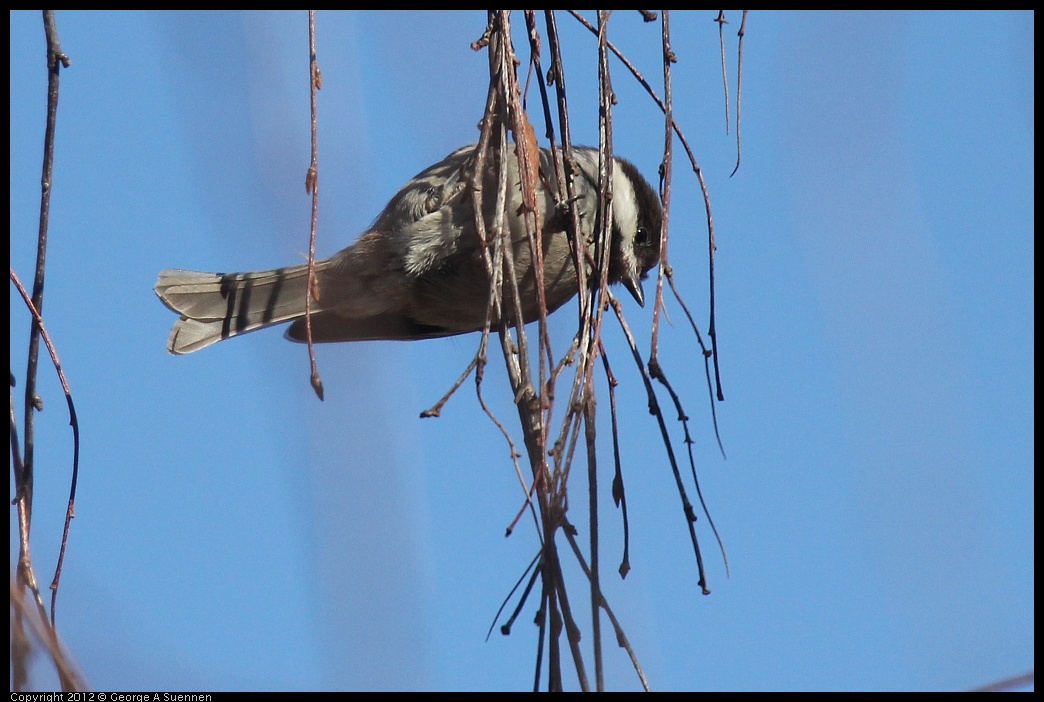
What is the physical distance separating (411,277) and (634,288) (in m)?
0.90

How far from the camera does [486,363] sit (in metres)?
2.00

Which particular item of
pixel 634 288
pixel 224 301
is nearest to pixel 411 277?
pixel 224 301

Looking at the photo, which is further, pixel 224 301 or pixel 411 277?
pixel 224 301

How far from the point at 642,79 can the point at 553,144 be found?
21.0 inches

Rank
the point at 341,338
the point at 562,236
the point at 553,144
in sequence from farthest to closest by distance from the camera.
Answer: the point at 341,338, the point at 562,236, the point at 553,144

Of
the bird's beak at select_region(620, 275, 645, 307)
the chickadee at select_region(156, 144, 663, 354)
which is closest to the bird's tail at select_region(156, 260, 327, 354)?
the chickadee at select_region(156, 144, 663, 354)

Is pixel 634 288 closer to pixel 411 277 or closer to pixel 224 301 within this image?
pixel 411 277

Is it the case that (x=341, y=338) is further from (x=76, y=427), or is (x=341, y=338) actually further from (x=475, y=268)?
(x=76, y=427)

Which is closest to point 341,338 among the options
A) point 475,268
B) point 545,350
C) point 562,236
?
point 475,268

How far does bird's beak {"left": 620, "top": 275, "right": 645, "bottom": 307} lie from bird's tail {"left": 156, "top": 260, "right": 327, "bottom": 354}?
1.20m

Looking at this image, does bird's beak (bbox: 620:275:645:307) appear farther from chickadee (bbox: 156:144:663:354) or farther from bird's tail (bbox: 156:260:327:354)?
bird's tail (bbox: 156:260:327:354)

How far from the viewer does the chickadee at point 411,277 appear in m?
3.71

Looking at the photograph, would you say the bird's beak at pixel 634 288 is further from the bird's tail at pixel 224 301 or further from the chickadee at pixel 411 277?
the bird's tail at pixel 224 301

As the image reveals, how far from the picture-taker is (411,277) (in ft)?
12.6
